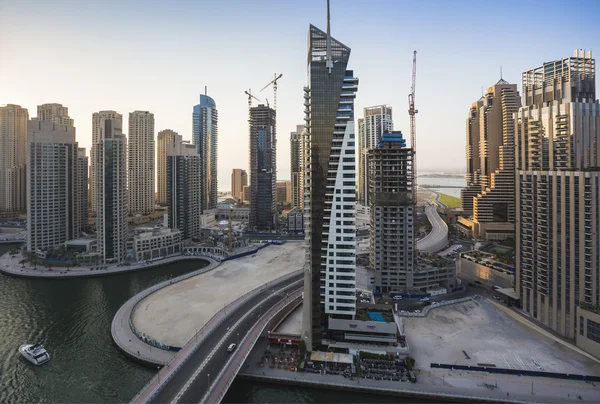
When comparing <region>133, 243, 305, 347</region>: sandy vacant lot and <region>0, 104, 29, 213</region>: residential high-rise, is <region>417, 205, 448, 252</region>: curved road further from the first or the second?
<region>0, 104, 29, 213</region>: residential high-rise

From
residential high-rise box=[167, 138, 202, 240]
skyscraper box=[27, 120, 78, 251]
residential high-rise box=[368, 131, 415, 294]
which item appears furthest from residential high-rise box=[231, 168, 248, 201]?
residential high-rise box=[368, 131, 415, 294]

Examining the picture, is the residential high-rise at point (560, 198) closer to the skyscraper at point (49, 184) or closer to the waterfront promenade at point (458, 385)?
the waterfront promenade at point (458, 385)

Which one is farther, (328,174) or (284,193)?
(284,193)

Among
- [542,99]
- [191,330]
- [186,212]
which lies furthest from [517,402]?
[186,212]

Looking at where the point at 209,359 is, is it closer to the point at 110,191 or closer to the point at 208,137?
the point at 110,191

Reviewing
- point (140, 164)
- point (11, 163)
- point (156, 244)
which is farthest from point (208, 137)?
Result: point (156, 244)

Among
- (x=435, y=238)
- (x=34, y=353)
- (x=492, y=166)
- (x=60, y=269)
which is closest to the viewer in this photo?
(x=34, y=353)

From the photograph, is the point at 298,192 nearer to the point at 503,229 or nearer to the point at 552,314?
the point at 503,229

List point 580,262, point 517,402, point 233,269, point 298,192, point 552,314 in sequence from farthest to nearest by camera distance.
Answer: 1. point 298,192
2. point 233,269
3. point 552,314
4. point 580,262
5. point 517,402
